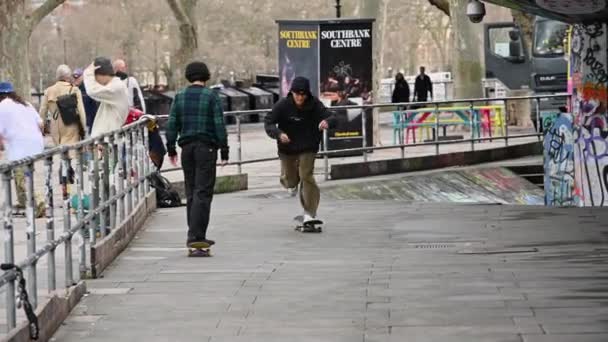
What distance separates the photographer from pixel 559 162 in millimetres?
22938

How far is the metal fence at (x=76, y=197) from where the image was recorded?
26.4 ft

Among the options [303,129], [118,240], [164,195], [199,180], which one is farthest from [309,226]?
[164,195]

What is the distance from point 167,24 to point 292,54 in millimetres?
46328

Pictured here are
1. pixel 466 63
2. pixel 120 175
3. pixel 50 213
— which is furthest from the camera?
pixel 466 63

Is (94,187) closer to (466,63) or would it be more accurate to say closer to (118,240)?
(118,240)

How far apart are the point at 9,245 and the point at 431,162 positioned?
18570 mm

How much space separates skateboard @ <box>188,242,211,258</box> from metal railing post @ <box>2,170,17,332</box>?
5.20m

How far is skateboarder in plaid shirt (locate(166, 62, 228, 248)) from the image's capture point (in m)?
13.2

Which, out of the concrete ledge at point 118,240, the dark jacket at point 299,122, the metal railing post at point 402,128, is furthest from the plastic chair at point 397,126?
the dark jacket at point 299,122

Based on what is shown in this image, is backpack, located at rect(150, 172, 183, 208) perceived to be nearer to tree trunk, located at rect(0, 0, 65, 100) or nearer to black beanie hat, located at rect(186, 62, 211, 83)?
tree trunk, located at rect(0, 0, 65, 100)

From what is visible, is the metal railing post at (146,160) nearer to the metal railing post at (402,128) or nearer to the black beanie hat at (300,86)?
the black beanie hat at (300,86)

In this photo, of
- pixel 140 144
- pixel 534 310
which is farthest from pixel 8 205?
pixel 140 144

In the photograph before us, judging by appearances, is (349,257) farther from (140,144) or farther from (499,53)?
(499,53)

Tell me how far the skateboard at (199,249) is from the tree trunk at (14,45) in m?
8.54
